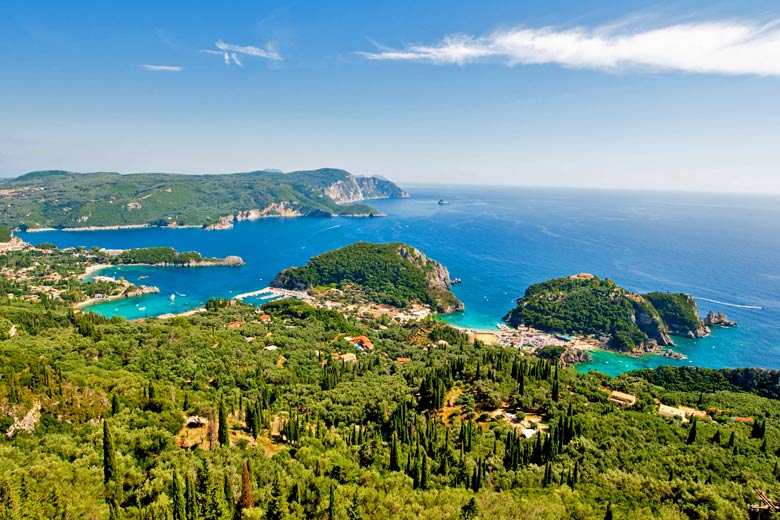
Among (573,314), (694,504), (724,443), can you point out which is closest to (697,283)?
(573,314)

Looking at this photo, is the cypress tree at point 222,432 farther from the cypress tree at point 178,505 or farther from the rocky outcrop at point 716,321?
the rocky outcrop at point 716,321

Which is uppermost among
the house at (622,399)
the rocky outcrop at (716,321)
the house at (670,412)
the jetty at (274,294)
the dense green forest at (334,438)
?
the dense green forest at (334,438)

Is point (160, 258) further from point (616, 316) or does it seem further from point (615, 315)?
point (616, 316)

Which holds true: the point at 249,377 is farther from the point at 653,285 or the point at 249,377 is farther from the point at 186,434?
the point at 653,285

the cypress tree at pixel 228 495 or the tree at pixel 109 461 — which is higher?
the tree at pixel 109 461

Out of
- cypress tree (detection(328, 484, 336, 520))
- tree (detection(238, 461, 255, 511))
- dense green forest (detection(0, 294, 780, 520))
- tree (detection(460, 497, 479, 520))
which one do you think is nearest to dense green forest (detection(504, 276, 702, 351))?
dense green forest (detection(0, 294, 780, 520))

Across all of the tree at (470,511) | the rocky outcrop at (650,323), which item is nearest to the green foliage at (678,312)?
the rocky outcrop at (650,323)
